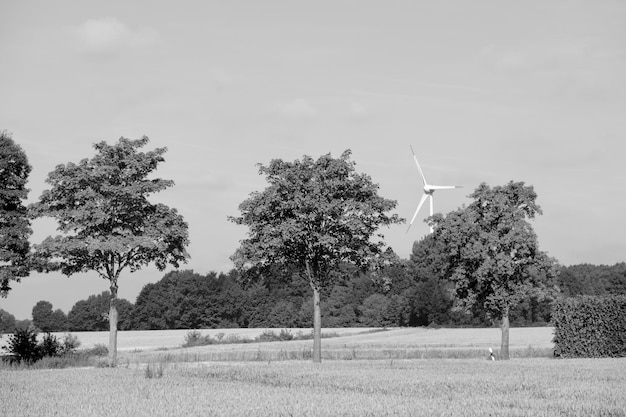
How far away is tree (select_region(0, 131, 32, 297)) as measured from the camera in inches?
1999

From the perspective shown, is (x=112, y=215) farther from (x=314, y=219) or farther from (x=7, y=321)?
(x=7, y=321)

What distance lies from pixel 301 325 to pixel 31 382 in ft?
339

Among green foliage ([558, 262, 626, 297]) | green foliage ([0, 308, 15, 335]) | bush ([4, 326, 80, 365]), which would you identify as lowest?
green foliage ([0, 308, 15, 335])

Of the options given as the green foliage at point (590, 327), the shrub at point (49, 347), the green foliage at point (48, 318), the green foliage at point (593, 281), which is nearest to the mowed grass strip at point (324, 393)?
the shrub at point (49, 347)

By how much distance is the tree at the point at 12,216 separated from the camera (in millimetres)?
50781

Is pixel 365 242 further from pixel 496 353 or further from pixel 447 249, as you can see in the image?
pixel 496 353

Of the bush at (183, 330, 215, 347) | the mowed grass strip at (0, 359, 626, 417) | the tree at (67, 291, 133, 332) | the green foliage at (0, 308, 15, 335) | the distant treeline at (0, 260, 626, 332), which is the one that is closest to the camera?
the mowed grass strip at (0, 359, 626, 417)

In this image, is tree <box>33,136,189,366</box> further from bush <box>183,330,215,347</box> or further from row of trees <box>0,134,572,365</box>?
bush <box>183,330,215,347</box>

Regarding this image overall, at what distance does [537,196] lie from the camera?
59.7m

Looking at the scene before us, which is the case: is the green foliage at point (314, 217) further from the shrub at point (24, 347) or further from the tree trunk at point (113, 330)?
the shrub at point (24, 347)

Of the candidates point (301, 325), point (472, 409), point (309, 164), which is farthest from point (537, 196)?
point (301, 325)

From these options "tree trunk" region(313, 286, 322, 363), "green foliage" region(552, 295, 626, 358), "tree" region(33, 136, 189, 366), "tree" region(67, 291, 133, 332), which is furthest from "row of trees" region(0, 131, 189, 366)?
"tree" region(67, 291, 133, 332)

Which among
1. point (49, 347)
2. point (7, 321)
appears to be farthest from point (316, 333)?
point (7, 321)

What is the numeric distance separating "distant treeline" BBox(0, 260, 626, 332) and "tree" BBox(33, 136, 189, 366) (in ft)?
259
